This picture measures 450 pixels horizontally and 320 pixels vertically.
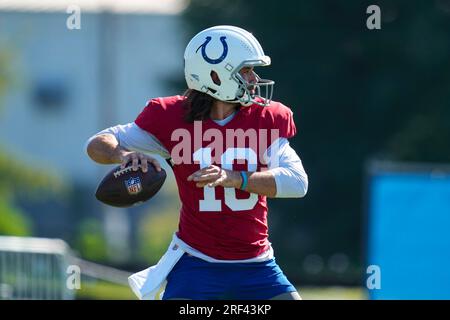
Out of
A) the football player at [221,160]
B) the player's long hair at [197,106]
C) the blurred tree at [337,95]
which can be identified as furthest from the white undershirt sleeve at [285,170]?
the blurred tree at [337,95]

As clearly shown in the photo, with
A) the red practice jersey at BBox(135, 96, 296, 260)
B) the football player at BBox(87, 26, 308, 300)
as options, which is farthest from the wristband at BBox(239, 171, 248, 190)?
the red practice jersey at BBox(135, 96, 296, 260)

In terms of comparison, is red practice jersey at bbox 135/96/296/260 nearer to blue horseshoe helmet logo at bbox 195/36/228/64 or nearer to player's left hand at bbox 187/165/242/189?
player's left hand at bbox 187/165/242/189

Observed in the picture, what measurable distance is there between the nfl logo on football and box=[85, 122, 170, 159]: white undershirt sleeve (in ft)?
0.68

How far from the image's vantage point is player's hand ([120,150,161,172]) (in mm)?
5766

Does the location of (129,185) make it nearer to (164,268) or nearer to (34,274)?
(164,268)

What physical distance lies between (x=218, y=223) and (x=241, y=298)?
0.37 metres

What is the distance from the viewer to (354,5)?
26891mm

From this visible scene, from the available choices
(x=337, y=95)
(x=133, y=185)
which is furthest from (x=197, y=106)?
(x=337, y=95)

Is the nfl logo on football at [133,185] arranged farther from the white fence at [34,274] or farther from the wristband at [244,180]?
the white fence at [34,274]

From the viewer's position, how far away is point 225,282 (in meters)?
5.66

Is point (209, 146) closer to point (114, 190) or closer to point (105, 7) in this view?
point (114, 190)

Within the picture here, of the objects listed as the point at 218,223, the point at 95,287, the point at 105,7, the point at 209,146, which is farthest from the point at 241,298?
the point at 105,7

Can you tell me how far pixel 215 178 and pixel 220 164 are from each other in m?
0.27

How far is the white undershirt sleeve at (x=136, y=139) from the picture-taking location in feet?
19.3
